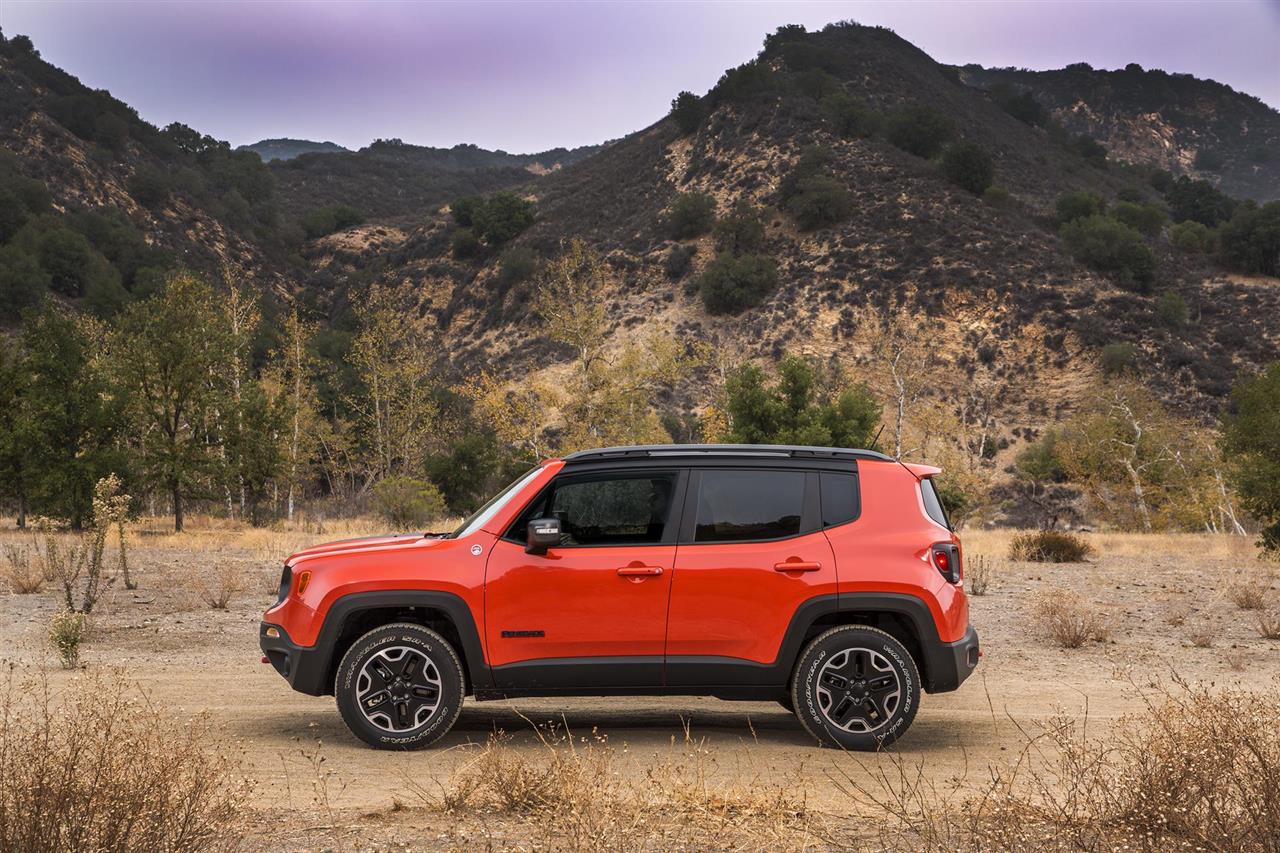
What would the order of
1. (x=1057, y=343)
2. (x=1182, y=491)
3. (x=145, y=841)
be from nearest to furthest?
(x=145, y=841)
(x=1182, y=491)
(x=1057, y=343)

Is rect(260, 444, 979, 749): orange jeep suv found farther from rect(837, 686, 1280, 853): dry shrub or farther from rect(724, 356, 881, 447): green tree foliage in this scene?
rect(724, 356, 881, 447): green tree foliage

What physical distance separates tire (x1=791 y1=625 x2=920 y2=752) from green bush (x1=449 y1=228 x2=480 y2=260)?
3233 inches

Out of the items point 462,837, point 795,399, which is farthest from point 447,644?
point 795,399

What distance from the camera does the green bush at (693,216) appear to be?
77000 mm

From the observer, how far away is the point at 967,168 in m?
79.1

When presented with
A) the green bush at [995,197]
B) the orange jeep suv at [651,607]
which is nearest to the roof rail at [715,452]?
the orange jeep suv at [651,607]

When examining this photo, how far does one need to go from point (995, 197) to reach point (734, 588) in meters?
76.2

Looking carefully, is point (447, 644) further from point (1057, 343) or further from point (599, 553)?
point (1057, 343)

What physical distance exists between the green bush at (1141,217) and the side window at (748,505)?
8108 centimetres

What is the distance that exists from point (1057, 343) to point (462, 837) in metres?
64.0

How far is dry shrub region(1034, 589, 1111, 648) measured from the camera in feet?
44.2

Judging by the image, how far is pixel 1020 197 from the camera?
84375 millimetres

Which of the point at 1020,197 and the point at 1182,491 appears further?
the point at 1020,197

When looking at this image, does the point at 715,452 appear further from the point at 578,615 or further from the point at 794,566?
the point at 578,615
